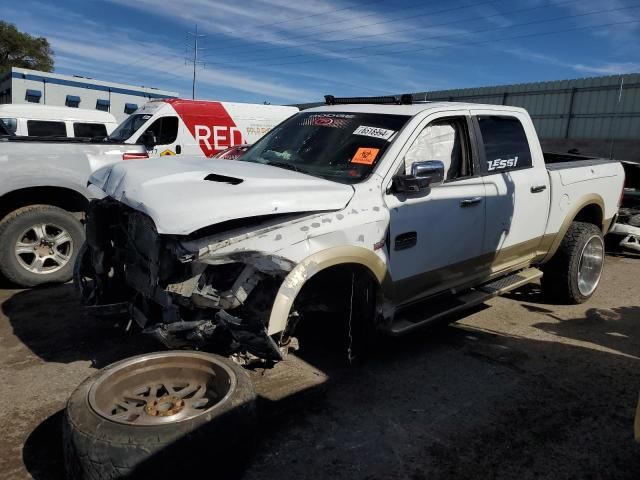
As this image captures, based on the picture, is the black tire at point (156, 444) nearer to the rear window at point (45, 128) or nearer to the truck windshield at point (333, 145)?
the truck windshield at point (333, 145)

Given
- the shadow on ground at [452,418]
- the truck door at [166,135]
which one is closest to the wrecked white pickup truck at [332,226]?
the shadow on ground at [452,418]

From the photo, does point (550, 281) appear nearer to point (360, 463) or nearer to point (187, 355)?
point (360, 463)

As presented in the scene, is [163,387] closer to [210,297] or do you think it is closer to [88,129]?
[210,297]

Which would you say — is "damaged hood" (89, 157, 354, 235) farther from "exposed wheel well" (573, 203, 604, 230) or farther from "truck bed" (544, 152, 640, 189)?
"exposed wheel well" (573, 203, 604, 230)

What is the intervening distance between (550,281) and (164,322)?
4.26m

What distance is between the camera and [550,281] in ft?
18.0

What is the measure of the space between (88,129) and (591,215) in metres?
12.0

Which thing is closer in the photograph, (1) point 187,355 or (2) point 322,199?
(1) point 187,355

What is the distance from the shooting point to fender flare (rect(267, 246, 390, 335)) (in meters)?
2.81

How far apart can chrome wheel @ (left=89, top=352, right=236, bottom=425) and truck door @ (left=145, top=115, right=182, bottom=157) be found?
29.6 feet

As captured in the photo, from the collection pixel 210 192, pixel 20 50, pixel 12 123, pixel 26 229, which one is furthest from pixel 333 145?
pixel 20 50

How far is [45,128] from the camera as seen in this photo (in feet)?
42.2

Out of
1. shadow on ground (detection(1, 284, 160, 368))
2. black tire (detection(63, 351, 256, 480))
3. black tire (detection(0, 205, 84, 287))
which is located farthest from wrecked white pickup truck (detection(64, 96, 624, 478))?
black tire (detection(0, 205, 84, 287))

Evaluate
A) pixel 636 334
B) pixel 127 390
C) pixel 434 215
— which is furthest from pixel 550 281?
pixel 127 390
